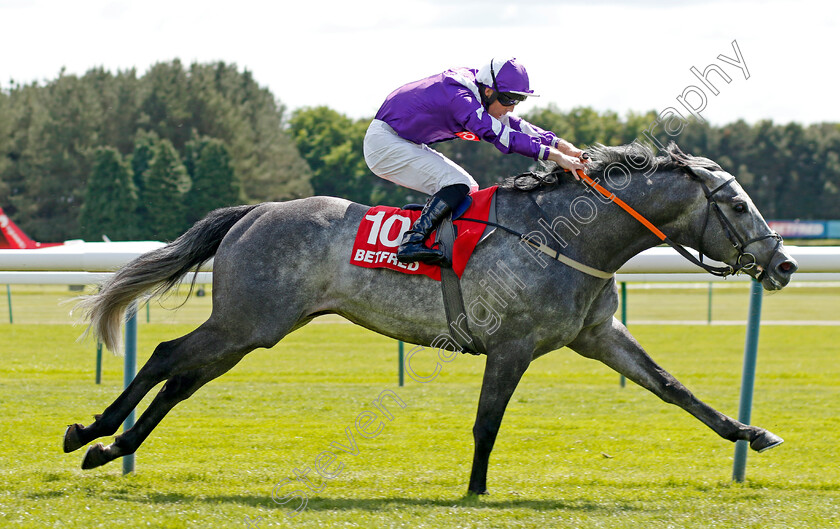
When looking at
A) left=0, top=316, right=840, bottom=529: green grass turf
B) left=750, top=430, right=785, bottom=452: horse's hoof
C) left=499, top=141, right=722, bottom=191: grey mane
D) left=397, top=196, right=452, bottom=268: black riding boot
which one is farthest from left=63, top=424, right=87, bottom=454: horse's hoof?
left=750, top=430, right=785, bottom=452: horse's hoof

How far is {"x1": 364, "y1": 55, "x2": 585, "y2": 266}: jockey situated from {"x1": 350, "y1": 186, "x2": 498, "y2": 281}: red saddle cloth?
2.4 inches

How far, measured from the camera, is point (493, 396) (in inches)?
174

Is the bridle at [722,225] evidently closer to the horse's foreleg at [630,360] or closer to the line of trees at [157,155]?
the horse's foreleg at [630,360]

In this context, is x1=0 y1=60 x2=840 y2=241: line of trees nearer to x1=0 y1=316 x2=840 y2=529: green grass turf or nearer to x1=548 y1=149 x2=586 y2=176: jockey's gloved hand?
x1=0 y1=316 x2=840 y2=529: green grass turf

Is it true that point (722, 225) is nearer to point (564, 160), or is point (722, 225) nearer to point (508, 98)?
point (564, 160)

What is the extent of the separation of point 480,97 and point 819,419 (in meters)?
4.06

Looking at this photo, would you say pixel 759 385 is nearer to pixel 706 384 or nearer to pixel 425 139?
pixel 706 384

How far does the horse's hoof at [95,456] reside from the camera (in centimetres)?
461

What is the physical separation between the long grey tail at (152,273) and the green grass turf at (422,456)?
2.56ft

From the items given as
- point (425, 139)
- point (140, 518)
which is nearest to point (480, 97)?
point (425, 139)

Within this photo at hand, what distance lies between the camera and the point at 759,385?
9.28m

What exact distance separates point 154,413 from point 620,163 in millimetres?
2573

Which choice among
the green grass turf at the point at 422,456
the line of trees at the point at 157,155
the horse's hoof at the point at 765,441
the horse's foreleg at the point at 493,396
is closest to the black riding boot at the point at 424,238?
the horse's foreleg at the point at 493,396

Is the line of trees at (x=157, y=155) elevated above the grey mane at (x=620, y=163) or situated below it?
above
